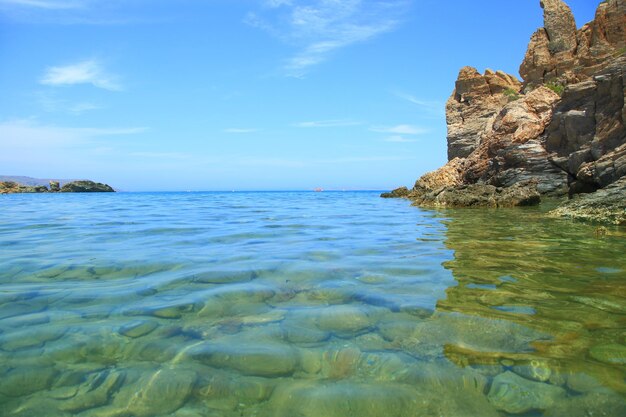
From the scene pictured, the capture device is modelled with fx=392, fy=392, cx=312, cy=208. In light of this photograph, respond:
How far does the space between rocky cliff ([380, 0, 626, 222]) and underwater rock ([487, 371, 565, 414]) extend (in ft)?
34.4

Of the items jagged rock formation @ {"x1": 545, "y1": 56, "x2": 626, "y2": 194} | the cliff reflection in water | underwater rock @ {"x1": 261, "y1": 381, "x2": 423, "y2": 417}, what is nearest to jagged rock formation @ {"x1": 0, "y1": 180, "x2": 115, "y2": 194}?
jagged rock formation @ {"x1": 545, "y1": 56, "x2": 626, "y2": 194}

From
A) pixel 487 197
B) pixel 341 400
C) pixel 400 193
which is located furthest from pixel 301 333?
pixel 400 193

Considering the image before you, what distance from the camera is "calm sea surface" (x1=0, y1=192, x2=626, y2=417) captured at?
219 cm

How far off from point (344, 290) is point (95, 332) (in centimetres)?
241

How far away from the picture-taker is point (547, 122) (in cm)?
2438

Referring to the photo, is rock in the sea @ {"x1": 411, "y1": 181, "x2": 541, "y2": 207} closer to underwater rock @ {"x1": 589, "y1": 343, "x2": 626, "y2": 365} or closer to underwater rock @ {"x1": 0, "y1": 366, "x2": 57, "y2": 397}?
underwater rock @ {"x1": 589, "y1": 343, "x2": 626, "y2": 365}

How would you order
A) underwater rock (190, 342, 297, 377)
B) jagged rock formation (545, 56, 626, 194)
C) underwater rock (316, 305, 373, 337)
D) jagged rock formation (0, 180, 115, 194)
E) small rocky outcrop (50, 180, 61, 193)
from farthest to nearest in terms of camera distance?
small rocky outcrop (50, 180, 61, 193)
jagged rock formation (0, 180, 115, 194)
jagged rock formation (545, 56, 626, 194)
underwater rock (316, 305, 373, 337)
underwater rock (190, 342, 297, 377)

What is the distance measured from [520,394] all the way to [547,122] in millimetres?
26670

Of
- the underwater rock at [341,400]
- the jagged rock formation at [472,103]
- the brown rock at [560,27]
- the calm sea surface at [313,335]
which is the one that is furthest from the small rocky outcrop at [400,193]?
the underwater rock at [341,400]

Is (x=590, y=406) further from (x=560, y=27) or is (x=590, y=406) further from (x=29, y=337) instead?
(x=560, y=27)

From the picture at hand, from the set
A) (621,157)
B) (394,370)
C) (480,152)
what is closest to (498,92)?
(480,152)

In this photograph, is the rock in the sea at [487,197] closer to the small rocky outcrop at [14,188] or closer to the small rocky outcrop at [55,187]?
the small rocky outcrop at [14,188]

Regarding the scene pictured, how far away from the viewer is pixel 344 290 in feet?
14.3

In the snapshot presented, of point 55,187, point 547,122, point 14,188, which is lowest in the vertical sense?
point 14,188
